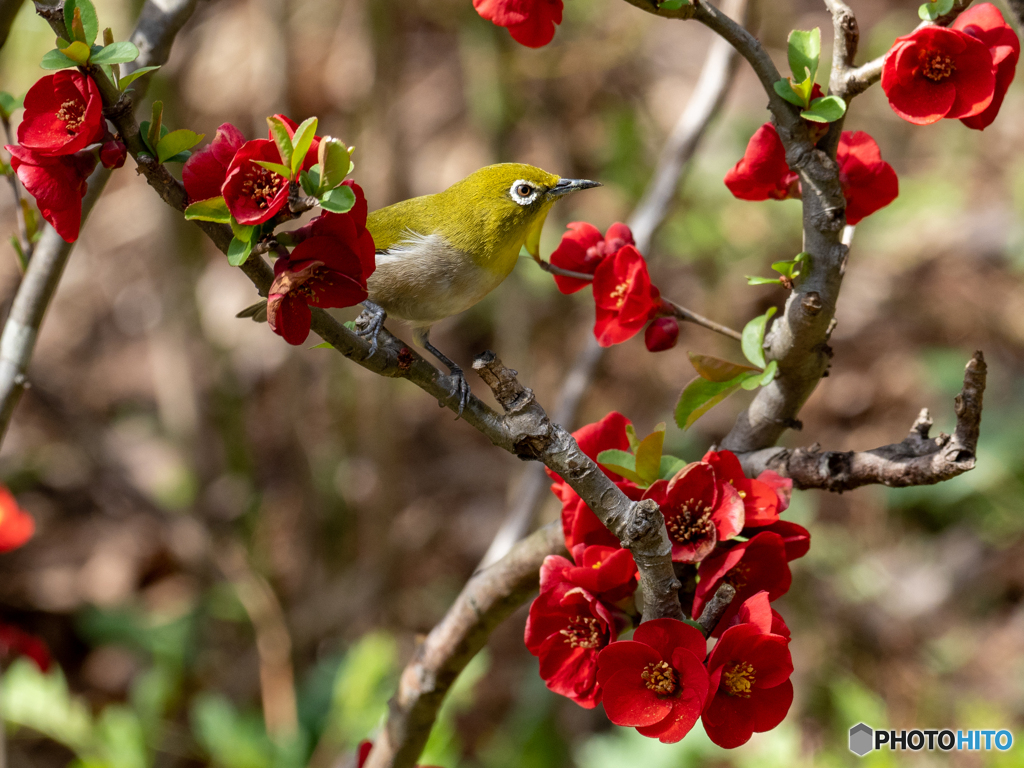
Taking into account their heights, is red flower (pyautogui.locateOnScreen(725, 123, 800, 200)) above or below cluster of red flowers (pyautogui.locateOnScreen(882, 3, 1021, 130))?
below

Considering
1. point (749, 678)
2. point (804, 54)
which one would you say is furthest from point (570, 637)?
point (804, 54)

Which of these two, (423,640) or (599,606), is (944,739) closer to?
(423,640)

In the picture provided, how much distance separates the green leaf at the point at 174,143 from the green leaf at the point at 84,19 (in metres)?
0.13

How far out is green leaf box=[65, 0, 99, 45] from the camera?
3.07 feet

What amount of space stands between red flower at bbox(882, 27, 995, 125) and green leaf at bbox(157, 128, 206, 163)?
2.85ft

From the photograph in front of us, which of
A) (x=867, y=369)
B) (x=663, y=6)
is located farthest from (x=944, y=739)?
(x=867, y=369)

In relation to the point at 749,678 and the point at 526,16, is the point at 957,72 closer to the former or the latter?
the point at 526,16

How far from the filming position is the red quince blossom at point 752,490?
112 centimetres

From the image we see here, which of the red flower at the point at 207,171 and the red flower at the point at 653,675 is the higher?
the red flower at the point at 207,171

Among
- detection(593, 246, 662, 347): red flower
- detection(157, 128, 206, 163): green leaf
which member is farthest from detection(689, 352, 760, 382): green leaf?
detection(157, 128, 206, 163): green leaf

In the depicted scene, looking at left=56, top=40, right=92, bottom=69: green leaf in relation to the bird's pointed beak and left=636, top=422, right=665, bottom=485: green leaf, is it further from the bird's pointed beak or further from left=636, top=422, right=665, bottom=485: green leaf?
the bird's pointed beak

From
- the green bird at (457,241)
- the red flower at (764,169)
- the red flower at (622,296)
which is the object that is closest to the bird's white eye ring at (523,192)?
the green bird at (457,241)

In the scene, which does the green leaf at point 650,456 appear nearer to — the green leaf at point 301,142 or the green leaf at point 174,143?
the green leaf at point 301,142

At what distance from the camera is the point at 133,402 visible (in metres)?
5.08
